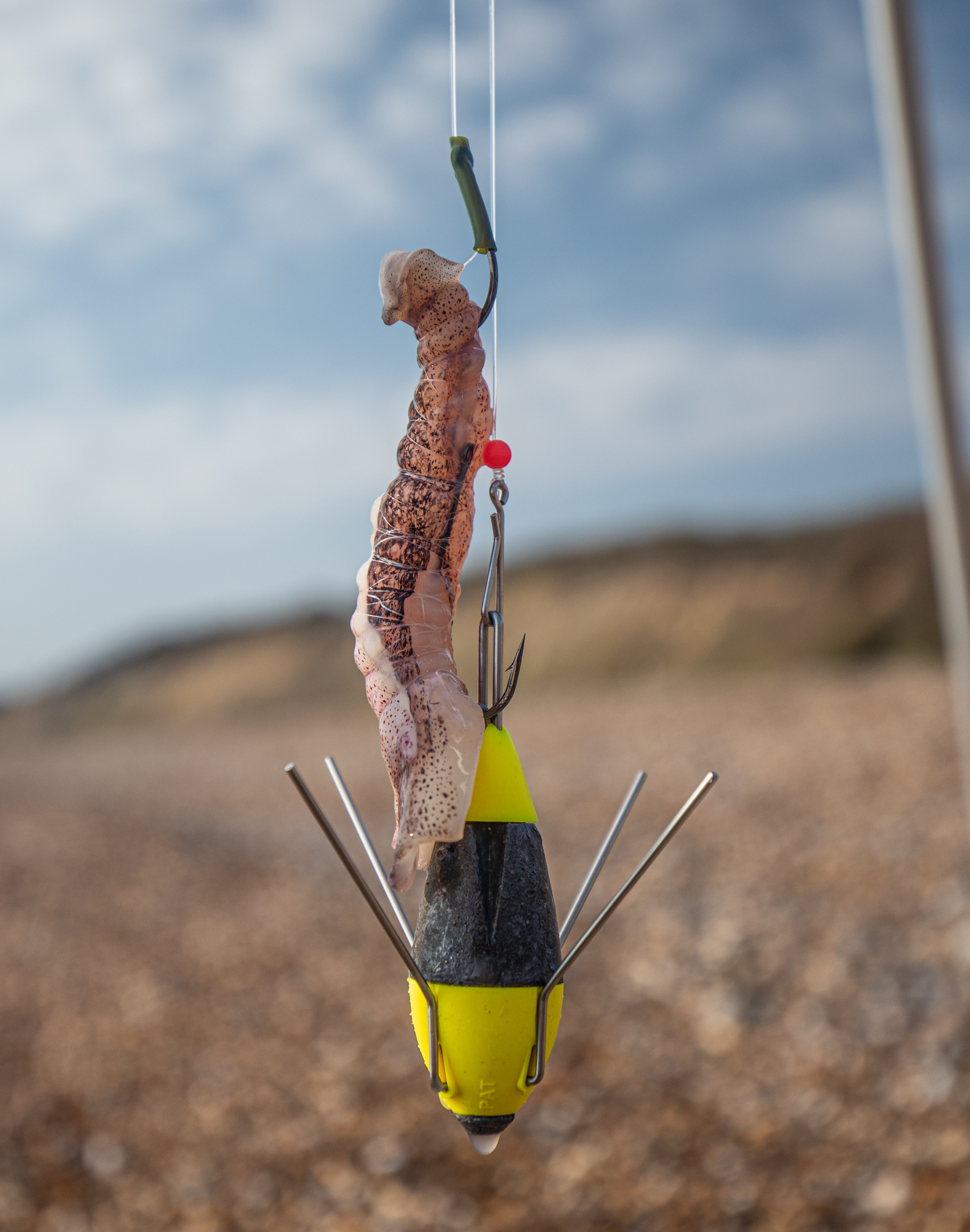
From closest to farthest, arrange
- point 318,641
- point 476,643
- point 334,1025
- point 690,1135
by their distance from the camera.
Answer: point 476,643 → point 690,1135 → point 334,1025 → point 318,641

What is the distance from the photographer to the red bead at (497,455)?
32.7 inches

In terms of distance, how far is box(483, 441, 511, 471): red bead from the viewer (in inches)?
32.7

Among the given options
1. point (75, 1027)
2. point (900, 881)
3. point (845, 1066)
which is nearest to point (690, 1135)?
point (845, 1066)

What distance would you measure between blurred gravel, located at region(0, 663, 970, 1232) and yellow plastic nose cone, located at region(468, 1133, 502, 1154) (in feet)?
8.28

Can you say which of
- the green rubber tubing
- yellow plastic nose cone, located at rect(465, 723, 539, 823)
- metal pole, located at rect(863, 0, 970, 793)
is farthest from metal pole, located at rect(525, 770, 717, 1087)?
metal pole, located at rect(863, 0, 970, 793)

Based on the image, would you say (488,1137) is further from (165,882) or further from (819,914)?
(165,882)

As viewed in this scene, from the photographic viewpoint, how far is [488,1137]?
2.75 ft

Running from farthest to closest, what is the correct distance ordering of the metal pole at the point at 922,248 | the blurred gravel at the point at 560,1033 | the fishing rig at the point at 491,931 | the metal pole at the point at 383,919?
the blurred gravel at the point at 560,1033, the metal pole at the point at 922,248, the fishing rig at the point at 491,931, the metal pole at the point at 383,919

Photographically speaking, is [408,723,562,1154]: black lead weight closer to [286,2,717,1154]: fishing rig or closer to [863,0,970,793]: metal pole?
[286,2,717,1154]: fishing rig

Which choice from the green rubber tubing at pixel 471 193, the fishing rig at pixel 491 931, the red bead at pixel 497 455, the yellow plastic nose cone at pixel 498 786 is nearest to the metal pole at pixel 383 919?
the fishing rig at pixel 491 931

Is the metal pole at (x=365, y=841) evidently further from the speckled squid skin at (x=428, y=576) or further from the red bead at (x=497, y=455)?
the red bead at (x=497, y=455)

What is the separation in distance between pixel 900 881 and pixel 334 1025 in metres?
2.59

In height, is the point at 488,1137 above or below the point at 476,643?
below

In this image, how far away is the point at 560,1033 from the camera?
3.81 m
